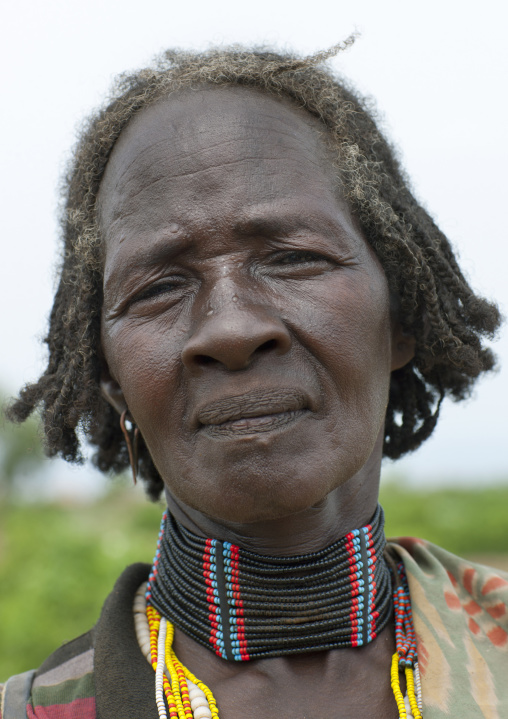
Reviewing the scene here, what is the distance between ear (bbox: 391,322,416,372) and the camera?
2768 mm

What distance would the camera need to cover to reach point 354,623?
2432 mm

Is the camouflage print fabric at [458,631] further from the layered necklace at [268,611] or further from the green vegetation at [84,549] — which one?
the green vegetation at [84,549]

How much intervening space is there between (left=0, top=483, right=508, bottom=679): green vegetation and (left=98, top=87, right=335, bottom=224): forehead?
6.63 feet

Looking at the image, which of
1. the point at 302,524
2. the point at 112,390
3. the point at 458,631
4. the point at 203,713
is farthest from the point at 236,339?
the point at 458,631

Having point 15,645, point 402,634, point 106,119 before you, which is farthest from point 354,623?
point 15,645

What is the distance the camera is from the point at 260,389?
7.19 feet

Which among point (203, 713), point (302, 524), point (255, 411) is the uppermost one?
point (255, 411)

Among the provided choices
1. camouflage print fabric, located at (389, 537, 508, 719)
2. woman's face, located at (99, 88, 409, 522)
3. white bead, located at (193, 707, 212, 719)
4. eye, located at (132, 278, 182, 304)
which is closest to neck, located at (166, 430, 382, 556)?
woman's face, located at (99, 88, 409, 522)

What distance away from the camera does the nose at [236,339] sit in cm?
216

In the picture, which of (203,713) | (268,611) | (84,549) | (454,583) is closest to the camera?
(203,713)

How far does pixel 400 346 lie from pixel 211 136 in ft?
3.27

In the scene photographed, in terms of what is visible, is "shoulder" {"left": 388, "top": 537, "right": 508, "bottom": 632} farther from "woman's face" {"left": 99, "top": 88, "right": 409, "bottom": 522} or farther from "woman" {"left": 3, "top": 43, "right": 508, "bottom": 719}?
"woman's face" {"left": 99, "top": 88, "right": 409, "bottom": 522}

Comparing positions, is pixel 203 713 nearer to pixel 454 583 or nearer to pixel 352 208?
pixel 454 583

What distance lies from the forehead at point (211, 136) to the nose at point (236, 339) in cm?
51
